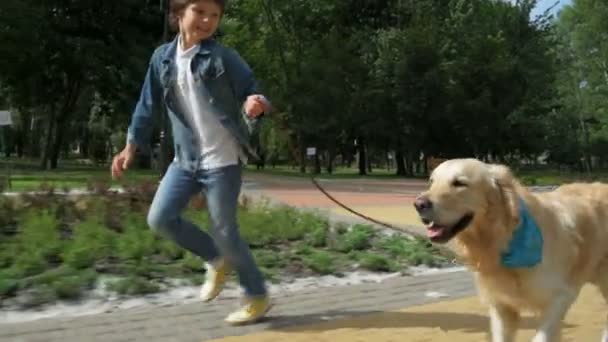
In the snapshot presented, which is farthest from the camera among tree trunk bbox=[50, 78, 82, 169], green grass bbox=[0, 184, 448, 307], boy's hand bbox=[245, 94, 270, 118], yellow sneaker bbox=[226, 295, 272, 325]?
tree trunk bbox=[50, 78, 82, 169]

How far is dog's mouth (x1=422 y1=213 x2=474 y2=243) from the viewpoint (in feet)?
12.5

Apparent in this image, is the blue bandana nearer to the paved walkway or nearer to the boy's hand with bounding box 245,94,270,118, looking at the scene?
the paved walkway

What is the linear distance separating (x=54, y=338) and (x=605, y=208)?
3608 millimetres

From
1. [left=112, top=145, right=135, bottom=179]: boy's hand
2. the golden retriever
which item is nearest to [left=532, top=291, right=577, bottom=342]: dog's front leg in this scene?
the golden retriever

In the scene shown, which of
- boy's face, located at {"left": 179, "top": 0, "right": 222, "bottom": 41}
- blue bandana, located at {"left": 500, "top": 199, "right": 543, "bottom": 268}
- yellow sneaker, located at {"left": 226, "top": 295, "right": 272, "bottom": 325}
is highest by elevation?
boy's face, located at {"left": 179, "top": 0, "right": 222, "bottom": 41}

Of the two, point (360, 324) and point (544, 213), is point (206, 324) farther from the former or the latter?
point (544, 213)

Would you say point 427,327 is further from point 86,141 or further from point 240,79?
point 86,141

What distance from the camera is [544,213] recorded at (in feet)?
13.7

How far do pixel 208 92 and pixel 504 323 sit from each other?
2.38 m

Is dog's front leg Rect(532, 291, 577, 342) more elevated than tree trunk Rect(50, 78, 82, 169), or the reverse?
tree trunk Rect(50, 78, 82, 169)

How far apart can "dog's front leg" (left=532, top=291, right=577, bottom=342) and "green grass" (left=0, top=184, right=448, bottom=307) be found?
11.0 feet

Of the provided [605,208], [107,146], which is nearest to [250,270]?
[605,208]

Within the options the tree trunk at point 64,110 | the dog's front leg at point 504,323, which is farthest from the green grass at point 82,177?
the dog's front leg at point 504,323

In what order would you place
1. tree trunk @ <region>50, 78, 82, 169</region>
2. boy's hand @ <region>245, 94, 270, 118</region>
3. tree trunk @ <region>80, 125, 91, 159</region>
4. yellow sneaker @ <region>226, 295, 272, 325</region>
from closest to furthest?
boy's hand @ <region>245, 94, 270, 118</region>, yellow sneaker @ <region>226, 295, 272, 325</region>, tree trunk @ <region>50, 78, 82, 169</region>, tree trunk @ <region>80, 125, 91, 159</region>
